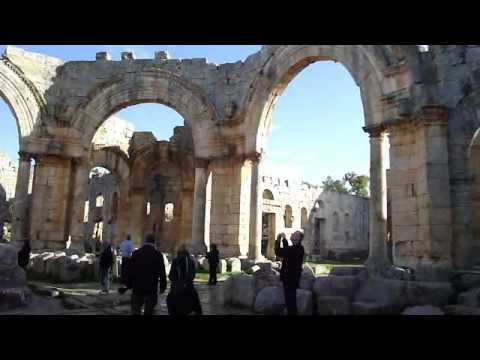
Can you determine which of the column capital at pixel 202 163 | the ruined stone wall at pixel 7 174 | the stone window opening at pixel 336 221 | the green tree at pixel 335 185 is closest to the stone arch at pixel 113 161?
the column capital at pixel 202 163

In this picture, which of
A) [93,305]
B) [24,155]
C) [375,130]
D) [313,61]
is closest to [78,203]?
[24,155]

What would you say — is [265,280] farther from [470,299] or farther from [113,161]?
[113,161]

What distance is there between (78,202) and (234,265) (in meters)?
5.88

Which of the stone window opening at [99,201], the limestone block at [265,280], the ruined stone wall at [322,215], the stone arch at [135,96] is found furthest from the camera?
the ruined stone wall at [322,215]

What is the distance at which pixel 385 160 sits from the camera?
34.0ft

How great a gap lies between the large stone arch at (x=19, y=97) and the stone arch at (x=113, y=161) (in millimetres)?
5517

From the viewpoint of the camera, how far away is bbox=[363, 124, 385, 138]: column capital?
1020 centimetres

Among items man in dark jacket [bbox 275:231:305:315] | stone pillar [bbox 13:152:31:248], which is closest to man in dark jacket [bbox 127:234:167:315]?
man in dark jacket [bbox 275:231:305:315]

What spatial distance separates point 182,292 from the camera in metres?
5.19

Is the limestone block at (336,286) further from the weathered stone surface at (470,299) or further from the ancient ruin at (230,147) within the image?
the weathered stone surface at (470,299)

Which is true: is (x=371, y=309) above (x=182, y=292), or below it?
below

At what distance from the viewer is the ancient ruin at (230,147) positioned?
9.15m
